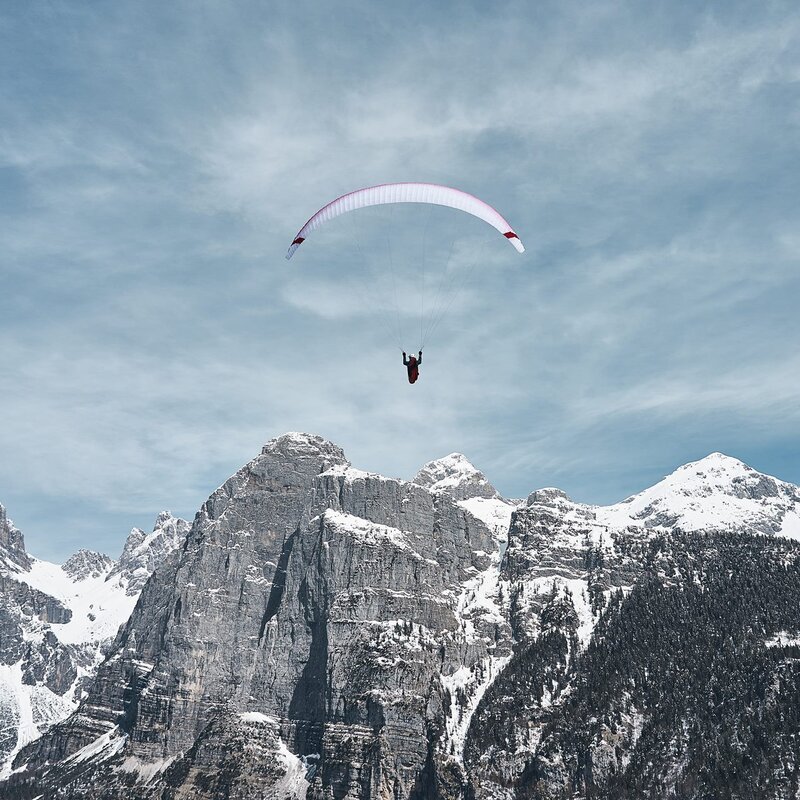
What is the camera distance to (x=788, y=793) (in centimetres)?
19962

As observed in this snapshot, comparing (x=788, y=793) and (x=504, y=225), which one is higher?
(x=504, y=225)

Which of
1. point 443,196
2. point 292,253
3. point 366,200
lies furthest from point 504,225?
point 292,253

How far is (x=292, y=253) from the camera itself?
11306cm

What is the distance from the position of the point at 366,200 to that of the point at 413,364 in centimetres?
2230

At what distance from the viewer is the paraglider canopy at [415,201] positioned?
111m

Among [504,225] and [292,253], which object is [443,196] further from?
[292,253]

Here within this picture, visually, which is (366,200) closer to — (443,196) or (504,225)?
(443,196)

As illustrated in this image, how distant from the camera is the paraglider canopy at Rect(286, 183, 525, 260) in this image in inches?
4368

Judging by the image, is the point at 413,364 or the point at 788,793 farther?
the point at 788,793

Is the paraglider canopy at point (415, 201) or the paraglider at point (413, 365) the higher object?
the paraglider canopy at point (415, 201)

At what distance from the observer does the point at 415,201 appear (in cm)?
11050

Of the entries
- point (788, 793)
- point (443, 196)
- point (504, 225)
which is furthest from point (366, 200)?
point (788, 793)

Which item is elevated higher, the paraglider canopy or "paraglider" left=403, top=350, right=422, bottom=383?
the paraglider canopy

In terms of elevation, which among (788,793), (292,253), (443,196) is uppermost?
(443,196)
